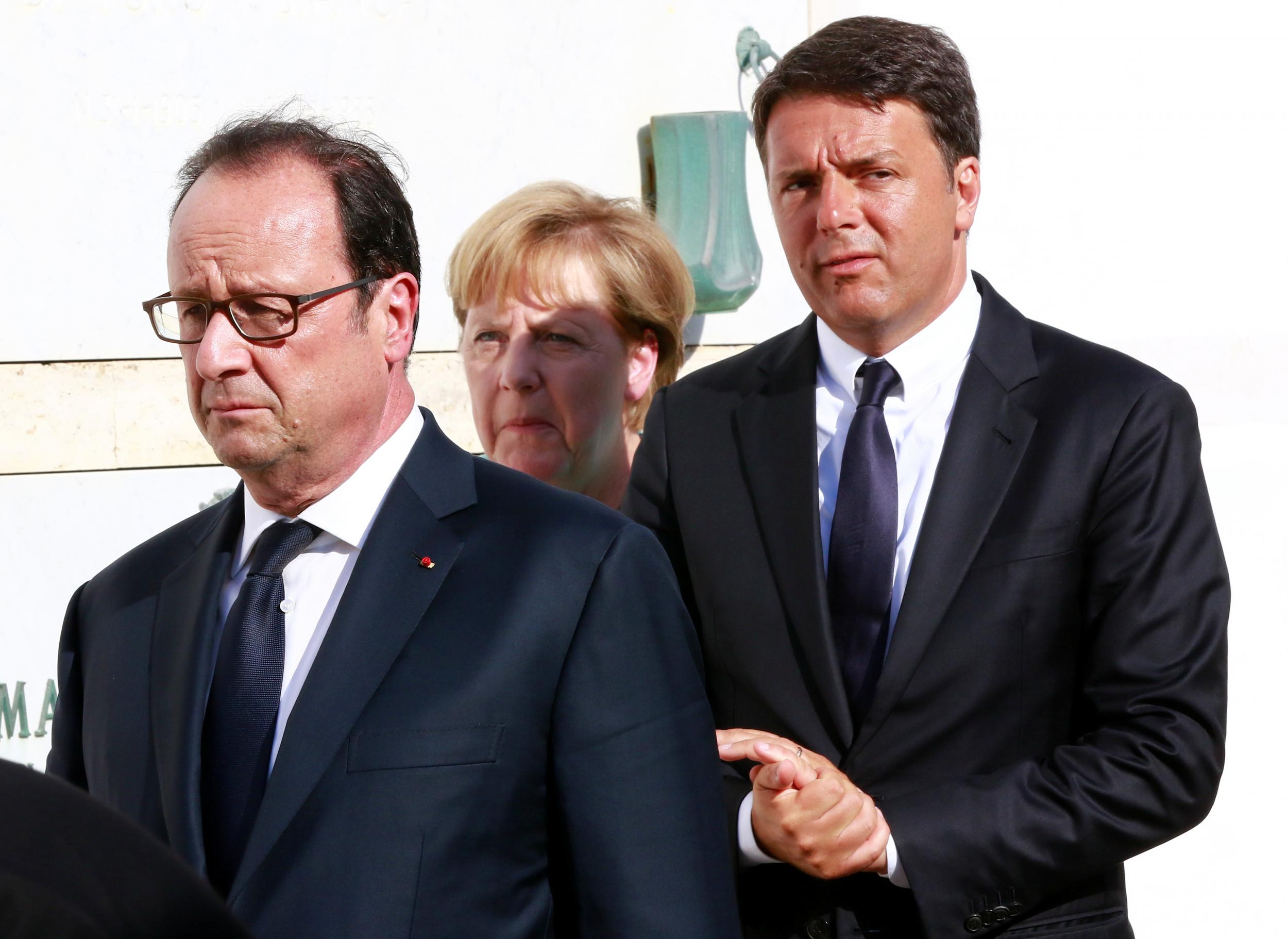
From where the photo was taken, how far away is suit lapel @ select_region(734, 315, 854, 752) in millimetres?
2197

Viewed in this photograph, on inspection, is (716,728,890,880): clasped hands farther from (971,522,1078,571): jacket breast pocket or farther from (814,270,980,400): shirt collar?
(814,270,980,400): shirt collar

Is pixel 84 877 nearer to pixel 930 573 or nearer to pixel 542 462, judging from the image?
pixel 930 573

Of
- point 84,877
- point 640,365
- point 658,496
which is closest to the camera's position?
point 84,877

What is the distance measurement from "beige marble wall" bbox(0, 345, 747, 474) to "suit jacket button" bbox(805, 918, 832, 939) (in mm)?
2756

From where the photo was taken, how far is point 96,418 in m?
4.24

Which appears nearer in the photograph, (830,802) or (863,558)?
(830,802)

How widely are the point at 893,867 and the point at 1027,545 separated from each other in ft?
1.69

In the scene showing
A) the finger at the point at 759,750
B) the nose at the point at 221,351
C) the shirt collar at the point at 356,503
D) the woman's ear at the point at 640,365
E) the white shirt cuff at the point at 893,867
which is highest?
the nose at the point at 221,351

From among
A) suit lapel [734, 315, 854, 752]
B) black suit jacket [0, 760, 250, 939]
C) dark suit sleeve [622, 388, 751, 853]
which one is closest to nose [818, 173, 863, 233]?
suit lapel [734, 315, 854, 752]

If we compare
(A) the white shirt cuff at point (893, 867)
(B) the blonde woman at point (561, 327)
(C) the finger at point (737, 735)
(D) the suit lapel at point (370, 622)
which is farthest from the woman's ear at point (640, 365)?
(A) the white shirt cuff at point (893, 867)

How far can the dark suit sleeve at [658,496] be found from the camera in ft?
8.07

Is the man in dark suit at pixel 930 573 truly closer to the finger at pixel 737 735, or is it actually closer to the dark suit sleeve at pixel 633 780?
the finger at pixel 737 735

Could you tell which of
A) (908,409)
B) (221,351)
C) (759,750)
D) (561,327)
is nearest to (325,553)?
(221,351)

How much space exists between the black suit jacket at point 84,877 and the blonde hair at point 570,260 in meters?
2.50
